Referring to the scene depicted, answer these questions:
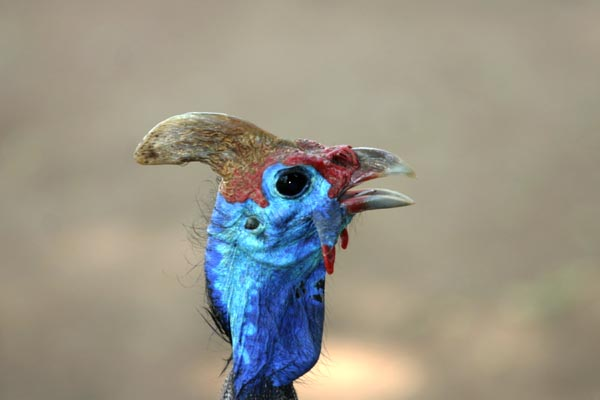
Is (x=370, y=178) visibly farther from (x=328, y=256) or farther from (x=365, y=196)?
(x=328, y=256)

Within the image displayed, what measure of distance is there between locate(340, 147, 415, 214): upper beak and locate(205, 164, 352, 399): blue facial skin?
0.04 meters

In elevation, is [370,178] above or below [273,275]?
above

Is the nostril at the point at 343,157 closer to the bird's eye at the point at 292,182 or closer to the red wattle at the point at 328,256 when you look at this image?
the bird's eye at the point at 292,182

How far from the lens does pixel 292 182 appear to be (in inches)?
106

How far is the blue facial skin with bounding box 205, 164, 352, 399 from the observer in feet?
8.75

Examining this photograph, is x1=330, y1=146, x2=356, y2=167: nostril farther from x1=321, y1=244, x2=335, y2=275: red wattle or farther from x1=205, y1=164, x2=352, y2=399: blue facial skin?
x1=321, y1=244, x2=335, y2=275: red wattle

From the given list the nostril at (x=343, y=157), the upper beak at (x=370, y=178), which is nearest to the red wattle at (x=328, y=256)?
the upper beak at (x=370, y=178)

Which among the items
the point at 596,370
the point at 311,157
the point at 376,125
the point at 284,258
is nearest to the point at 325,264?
the point at 284,258

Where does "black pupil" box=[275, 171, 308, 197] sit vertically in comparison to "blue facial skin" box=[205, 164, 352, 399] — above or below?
above

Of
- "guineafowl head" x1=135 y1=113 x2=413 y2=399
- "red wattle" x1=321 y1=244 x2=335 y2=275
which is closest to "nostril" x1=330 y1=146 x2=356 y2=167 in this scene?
"guineafowl head" x1=135 y1=113 x2=413 y2=399

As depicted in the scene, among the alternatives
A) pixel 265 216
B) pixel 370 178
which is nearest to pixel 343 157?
pixel 370 178

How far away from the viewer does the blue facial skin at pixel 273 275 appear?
2.67 meters

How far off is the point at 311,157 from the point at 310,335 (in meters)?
0.47

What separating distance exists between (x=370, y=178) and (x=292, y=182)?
204 mm
